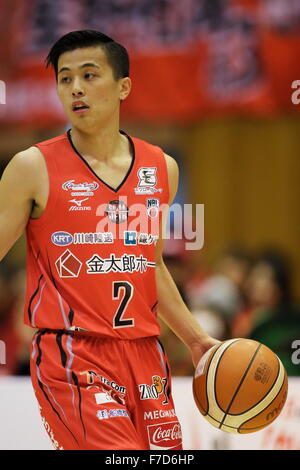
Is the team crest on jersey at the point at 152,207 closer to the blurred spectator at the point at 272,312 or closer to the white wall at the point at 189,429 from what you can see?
the white wall at the point at 189,429

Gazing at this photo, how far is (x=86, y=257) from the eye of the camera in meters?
3.64

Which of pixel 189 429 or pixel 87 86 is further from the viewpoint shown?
pixel 189 429

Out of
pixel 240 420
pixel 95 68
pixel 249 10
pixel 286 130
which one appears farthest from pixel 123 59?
pixel 286 130

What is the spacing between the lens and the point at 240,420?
12.6 feet

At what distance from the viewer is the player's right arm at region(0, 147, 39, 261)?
3.60m

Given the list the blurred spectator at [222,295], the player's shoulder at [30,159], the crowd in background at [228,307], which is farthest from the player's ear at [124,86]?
the blurred spectator at [222,295]

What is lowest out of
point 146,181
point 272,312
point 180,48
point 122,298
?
point 272,312

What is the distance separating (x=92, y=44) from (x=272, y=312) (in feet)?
12.4

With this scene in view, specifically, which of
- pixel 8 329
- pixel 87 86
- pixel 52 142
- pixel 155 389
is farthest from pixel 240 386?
pixel 8 329

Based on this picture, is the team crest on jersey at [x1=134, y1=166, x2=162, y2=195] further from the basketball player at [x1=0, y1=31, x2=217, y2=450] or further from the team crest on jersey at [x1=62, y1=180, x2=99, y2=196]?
the team crest on jersey at [x1=62, y1=180, x2=99, y2=196]

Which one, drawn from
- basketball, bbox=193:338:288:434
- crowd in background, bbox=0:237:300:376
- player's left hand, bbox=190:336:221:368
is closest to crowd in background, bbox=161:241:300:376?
crowd in background, bbox=0:237:300:376

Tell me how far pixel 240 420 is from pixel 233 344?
0.33 meters

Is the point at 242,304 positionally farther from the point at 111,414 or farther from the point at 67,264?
the point at 111,414
